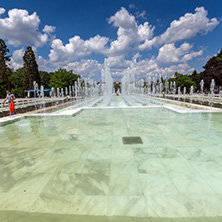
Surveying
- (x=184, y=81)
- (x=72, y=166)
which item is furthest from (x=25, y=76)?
(x=184, y=81)

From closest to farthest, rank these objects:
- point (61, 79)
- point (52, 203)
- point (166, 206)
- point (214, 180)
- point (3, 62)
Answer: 1. point (166, 206)
2. point (52, 203)
3. point (214, 180)
4. point (3, 62)
5. point (61, 79)

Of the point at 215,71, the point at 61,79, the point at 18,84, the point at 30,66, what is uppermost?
the point at 30,66

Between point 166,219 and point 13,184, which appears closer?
point 166,219

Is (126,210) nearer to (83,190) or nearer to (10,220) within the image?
(83,190)

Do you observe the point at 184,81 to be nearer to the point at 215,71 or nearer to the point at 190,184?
the point at 215,71

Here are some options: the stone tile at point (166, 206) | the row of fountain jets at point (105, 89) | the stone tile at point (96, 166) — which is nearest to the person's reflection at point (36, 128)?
the stone tile at point (96, 166)

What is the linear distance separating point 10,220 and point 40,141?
132 inches

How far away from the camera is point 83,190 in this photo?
8.82 ft

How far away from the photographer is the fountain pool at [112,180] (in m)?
2.24

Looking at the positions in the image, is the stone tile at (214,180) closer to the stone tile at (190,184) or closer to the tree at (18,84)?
the stone tile at (190,184)

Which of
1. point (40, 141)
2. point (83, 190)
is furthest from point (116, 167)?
point (40, 141)

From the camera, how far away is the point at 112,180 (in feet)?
9.72

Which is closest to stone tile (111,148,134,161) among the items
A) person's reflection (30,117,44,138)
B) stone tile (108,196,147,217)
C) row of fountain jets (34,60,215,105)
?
stone tile (108,196,147,217)

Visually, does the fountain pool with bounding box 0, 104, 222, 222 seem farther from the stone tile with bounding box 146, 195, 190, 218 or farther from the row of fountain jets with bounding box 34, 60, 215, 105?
the row of fountain jets with bounding box 34, 60, 215, 105
